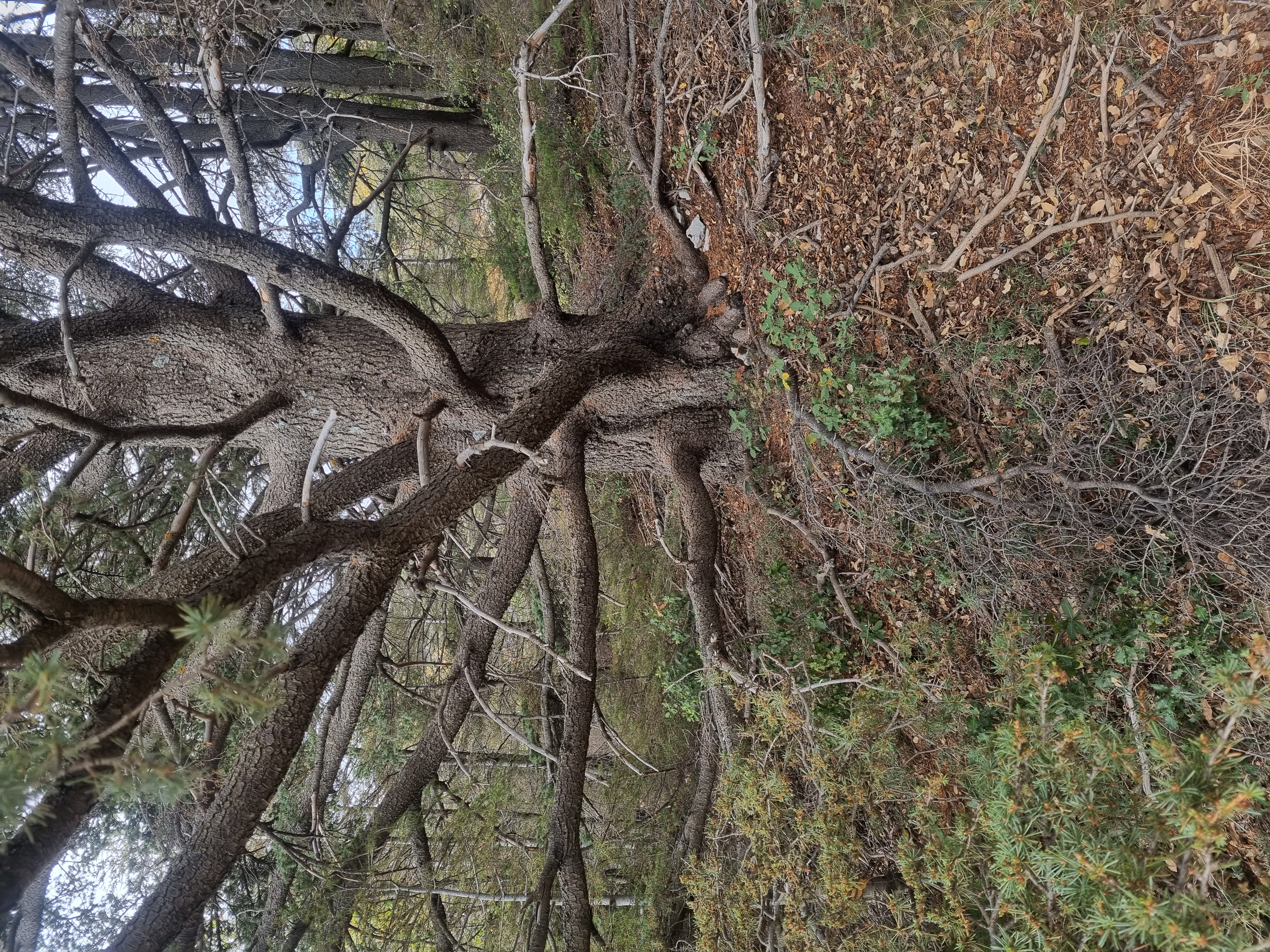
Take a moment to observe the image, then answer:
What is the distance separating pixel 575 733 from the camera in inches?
133

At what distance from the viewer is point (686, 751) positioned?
4.87 meters

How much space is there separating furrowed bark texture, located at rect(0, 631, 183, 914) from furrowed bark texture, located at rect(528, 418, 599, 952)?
5.69 ft

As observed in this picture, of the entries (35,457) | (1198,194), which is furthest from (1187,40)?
(35,457)

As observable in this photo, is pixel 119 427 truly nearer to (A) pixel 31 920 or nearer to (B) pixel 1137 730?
(A) pixel 31 920

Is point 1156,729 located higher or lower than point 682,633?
higher

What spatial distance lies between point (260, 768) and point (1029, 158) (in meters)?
3.10

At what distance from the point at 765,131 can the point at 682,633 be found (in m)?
2.65

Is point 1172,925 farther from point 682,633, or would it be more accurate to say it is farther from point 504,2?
point 504,2

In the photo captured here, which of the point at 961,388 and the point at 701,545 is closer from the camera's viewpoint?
the point at 961,388

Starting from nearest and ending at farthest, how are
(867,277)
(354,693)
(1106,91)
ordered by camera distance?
(1106,91) → (867,277) → (354,693)

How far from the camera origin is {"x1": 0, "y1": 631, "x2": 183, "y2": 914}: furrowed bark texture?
1.57 m

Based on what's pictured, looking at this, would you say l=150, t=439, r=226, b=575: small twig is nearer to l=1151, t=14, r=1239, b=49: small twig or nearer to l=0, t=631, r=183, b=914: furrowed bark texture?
l=0, t=631, r=183, b=914: furrowed bark texture

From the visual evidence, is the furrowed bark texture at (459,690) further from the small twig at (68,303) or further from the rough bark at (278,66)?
the rough bark at (278,66)

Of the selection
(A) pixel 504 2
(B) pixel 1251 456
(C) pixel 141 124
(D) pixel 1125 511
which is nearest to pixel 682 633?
(D) pixel 1125 511
